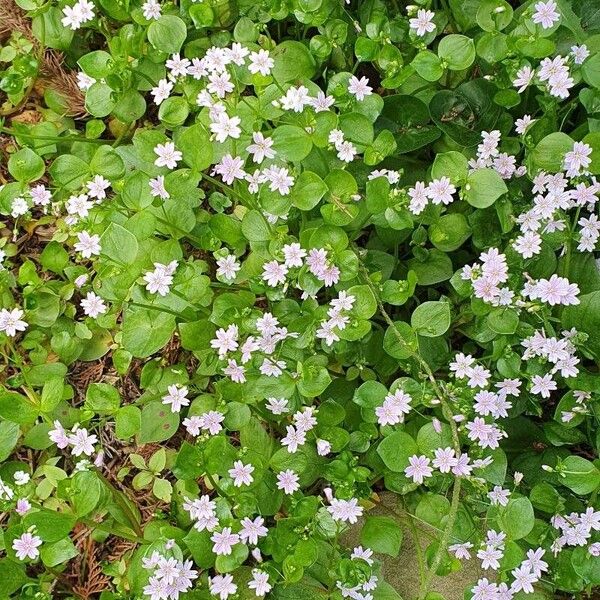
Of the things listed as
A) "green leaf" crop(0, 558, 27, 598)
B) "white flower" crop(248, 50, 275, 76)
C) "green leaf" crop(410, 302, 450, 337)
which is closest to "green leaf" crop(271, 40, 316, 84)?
"white flower" crop(248, 50, 275, 76)

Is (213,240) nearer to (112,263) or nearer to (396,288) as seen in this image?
(112,263)

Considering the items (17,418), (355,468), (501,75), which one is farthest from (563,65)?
(17,418)

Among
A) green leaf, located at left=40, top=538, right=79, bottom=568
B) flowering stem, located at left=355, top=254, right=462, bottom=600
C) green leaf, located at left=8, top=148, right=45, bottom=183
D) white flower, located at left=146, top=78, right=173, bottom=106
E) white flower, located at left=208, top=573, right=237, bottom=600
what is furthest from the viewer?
green leaf, located at left=8, top=148, right=45, bottom=183

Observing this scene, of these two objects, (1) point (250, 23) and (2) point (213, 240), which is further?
(1) point (250, 23)

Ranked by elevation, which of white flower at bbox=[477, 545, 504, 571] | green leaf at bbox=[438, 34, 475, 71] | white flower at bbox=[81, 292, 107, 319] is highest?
green leaf at bbox=[438, 34, 475, 71]

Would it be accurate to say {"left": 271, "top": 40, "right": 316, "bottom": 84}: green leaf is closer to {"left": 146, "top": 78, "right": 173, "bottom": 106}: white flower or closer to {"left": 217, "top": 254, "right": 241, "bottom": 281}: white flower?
{"left": 146, "top": 78, "right": 173, "bottom": 106}: white flower

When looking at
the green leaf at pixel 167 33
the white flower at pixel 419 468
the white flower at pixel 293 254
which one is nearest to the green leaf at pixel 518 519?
the white flower at pixel 419 468

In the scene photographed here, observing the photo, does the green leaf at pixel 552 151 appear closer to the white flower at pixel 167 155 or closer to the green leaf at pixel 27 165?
the white flower at pixel 167 155

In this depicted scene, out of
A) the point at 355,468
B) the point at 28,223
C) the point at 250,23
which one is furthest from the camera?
the point at 28,223
